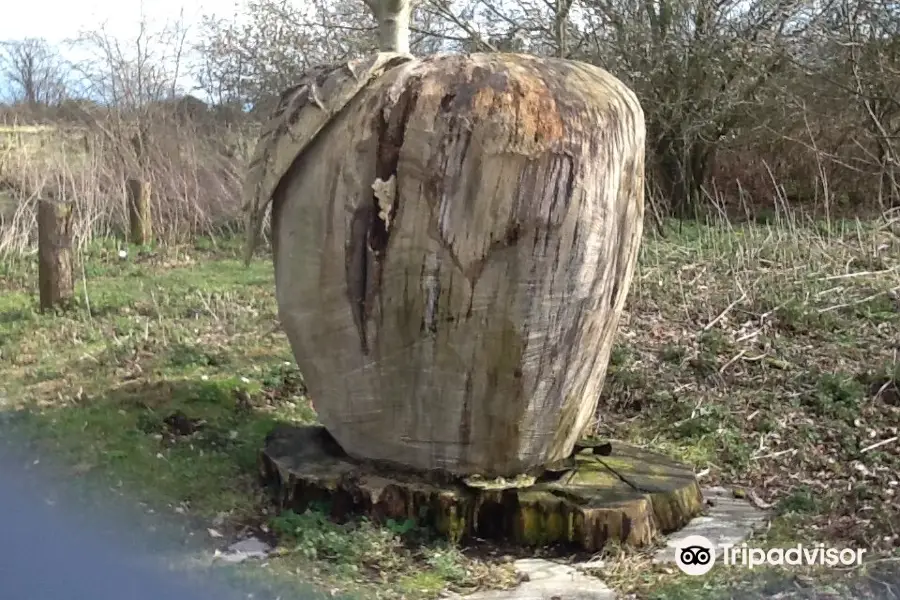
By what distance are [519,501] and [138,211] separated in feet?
25.6

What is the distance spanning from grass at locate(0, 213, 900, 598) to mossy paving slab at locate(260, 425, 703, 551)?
100 mm

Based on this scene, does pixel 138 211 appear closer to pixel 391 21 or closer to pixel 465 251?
pixel 391 21

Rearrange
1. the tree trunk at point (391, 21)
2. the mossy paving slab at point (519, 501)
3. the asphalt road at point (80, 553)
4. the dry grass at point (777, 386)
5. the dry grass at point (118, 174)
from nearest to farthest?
the asphalt road at point (80, 553)
the mossy paving slab at point (519, 501)
the dry grass at point (777, 386)
the tree trunk at point (391, 21)
the dry grass at point (118, 174)

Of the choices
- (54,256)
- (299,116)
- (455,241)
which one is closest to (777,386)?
(455,241)

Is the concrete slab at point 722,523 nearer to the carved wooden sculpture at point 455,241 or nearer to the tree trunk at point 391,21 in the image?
the carved wooden sculpture at point 455,241

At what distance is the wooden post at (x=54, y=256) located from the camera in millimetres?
7039

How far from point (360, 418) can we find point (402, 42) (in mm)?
2430

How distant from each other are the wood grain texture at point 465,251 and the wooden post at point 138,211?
697cm

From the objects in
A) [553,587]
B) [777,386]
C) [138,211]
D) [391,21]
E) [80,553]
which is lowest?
[553,587]

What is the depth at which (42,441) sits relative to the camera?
170 inches

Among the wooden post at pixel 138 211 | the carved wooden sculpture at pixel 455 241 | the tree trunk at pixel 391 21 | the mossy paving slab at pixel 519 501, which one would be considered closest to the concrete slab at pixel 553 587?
the mossy paving slab at pixel 519 501

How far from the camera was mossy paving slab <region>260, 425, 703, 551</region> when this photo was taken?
133 inches

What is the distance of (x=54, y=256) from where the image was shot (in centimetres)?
705

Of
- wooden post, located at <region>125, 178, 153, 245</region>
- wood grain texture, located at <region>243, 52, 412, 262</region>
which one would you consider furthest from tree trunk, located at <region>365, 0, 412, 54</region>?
wooden post, located at <region>125, 178, 153, 245</region>
